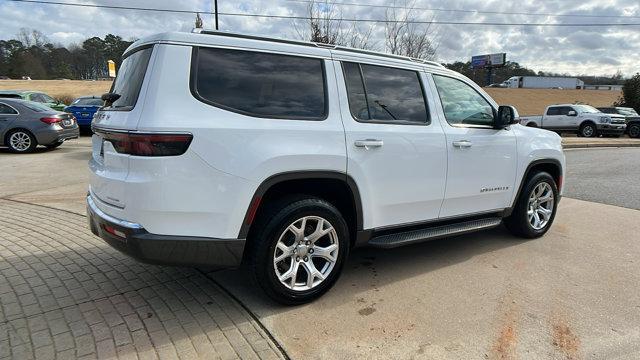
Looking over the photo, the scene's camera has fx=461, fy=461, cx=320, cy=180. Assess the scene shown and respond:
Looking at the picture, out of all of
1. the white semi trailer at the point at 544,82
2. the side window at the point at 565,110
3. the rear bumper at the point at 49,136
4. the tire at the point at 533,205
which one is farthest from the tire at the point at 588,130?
the white semi trailer at the point at 544,82

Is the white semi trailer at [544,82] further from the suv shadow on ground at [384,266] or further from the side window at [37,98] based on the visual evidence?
the suv shadow on ground at [384,266]

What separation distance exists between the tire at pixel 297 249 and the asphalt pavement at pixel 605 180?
5.81 metres

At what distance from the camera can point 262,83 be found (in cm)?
329

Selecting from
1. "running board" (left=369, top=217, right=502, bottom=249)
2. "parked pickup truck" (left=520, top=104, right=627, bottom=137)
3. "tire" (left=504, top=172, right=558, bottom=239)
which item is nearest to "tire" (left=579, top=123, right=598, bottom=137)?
"parked pickup truck" (left=520, top=104, right=627, bottom=137)

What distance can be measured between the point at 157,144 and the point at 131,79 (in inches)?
28.5

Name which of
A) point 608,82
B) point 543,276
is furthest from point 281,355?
point 608,82

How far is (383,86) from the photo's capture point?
3.96m

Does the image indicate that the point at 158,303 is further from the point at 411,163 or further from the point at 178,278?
the point at 411,163

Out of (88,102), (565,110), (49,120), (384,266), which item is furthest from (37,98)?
(565,110)

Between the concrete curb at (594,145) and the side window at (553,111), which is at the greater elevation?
the side window at (553,111)

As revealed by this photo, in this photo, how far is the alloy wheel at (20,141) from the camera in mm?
12773

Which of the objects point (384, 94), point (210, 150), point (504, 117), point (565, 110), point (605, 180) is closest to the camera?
point (210, 150)

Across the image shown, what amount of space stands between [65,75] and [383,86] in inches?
3722

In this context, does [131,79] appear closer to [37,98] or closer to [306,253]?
[306,253]
